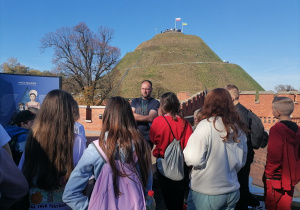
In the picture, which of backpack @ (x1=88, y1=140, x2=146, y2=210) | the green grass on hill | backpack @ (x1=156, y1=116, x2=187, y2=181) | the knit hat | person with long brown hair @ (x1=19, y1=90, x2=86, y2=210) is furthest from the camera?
the green grass on hill

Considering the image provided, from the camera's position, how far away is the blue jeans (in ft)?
5.93

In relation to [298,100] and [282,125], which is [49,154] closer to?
[282,125]

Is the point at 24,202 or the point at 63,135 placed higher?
the point at 63,135

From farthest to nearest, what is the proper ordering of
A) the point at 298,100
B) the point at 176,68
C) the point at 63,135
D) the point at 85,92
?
the point at 176,68
the point at 85,92
the point at 298,100
the point at 63,135

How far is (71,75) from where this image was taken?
24.0 meters

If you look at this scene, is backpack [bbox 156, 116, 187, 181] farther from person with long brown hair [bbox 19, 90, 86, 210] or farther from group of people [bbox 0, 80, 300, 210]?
person with long brown hair [bbox 19, 90, 86, 210]

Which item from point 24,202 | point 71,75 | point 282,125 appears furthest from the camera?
point 71,75

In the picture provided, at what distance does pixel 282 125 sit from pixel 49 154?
91.0 inches

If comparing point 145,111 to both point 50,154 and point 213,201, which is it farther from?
point 50,154

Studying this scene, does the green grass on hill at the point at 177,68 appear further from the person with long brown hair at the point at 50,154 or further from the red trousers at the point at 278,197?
the person with long brown hair at the point at 50,154

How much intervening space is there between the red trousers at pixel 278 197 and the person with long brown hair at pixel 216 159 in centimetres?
68

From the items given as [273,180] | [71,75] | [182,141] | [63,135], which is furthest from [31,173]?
[71,75]

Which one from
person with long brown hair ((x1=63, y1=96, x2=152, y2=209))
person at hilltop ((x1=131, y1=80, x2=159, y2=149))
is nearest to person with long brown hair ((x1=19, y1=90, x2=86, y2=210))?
person with long brown hair ((x1=63, y1=96, x2=152, y2=209))

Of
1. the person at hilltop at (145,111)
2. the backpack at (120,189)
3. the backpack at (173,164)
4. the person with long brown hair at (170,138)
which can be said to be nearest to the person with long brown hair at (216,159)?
the backpack at (173,164)
